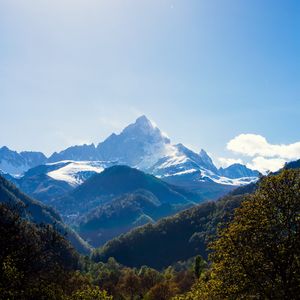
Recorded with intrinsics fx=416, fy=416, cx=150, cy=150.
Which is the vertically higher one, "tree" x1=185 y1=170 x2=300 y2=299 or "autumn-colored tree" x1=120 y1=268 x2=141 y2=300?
"tree" x1=185 y1=170 x2=300 y2=299

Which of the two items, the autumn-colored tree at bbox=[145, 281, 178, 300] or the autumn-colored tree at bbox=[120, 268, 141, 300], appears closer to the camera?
the autumn-colored tree at bbox=[145, 281, 178, 300]

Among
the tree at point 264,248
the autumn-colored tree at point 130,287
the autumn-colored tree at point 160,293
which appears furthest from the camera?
the autumn-colored tree at point 130,287

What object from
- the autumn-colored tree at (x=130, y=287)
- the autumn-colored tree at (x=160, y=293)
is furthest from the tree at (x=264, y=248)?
the autumn-colored tree at (x=130, y=287)

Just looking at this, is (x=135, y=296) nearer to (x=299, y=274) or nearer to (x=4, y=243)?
(x=4, y=243)

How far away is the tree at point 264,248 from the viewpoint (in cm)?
3884

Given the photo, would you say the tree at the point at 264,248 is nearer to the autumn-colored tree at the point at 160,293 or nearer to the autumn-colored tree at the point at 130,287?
the autumn-colored tree at the point at 160,293

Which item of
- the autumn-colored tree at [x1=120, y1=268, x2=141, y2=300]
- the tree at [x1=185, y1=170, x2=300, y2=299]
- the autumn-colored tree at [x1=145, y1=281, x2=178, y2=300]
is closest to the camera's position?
the tree at [x1=185, y1=170, x2=300, y2=299]

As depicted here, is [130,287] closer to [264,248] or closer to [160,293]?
[160,293]

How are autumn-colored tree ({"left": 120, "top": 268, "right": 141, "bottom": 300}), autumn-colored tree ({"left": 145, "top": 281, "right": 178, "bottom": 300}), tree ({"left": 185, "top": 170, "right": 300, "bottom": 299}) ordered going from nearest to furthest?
tree ({"left": 185, "top": 170, "right": 300, "bottom": 299}), autumn-colored tree ({"left": 145, "top": 281, "right": 178, "bottom": 300}), autumn-colored tree ({"left": 120, "top": 268, "right": 141, "bottom": 300})

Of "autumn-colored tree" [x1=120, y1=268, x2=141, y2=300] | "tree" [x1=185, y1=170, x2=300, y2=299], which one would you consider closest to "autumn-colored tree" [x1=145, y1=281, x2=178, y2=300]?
"autumn-colored tree" [x1=120, y1=268, x2=141, y2=300]

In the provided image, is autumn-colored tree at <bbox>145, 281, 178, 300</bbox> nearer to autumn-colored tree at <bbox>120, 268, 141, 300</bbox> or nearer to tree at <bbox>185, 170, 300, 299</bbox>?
autumn-colored tree at <bbox>120, 268, 141, 300</bbox>

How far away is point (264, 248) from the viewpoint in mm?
39812

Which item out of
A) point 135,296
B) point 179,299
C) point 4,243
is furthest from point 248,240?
point 135,296

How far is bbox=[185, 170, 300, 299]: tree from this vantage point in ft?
127
